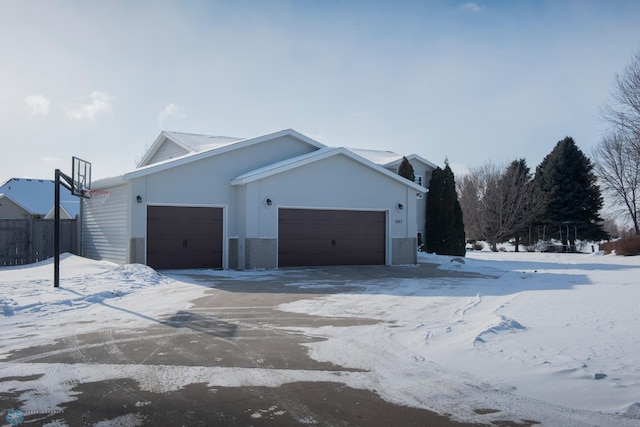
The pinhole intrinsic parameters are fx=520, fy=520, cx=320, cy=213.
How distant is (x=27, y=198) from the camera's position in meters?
45.6

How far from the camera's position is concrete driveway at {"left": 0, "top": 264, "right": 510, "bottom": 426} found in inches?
177

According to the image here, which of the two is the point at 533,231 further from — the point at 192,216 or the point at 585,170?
the point at 192,216

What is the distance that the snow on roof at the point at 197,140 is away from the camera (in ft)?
72.8

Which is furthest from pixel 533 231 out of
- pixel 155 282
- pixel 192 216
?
pixel 155 282

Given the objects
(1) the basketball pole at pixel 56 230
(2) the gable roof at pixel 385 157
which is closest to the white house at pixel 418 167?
(2) the gable roof at pixel 385 157

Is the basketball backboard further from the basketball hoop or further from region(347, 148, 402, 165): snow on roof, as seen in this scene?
region(347, 148, 402, 165): snow on roof

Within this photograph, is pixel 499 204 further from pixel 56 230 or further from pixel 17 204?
pixel 17 204

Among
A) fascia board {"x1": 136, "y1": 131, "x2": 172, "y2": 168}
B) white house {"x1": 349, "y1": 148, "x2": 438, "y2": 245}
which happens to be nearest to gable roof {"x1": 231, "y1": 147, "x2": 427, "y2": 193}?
fascia board {"x1": 136, "y1": 131, "x2": 172, "y2": 168}

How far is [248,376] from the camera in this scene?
5.74 metres

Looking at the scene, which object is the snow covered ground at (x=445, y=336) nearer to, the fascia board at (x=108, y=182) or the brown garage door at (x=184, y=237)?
the brown garage door at (x=184, y=237)

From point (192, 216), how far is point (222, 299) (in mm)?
7215

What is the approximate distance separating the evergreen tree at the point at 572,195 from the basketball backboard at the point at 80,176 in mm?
38442

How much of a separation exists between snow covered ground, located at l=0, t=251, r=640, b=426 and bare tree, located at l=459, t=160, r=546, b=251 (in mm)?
26113

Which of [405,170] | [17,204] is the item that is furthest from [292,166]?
[17,204]
